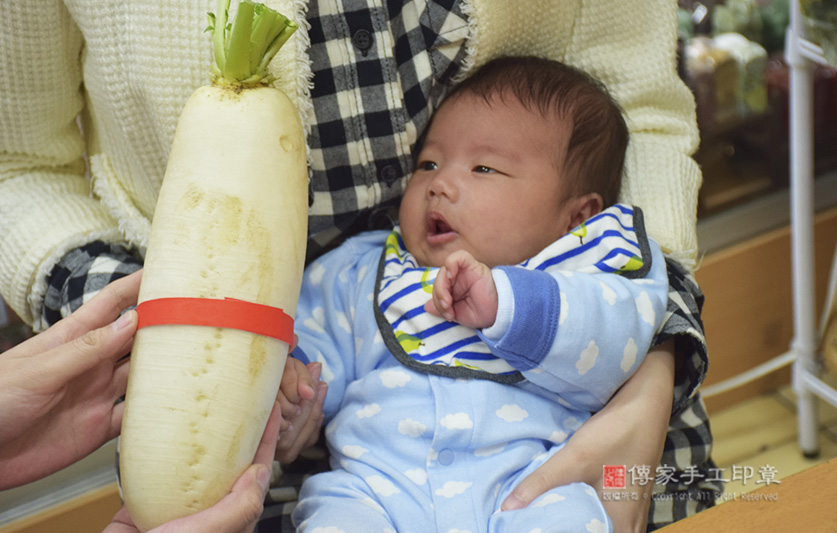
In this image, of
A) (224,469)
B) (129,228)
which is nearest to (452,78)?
(129,228)

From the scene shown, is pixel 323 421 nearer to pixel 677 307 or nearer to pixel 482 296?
pixel 482 296

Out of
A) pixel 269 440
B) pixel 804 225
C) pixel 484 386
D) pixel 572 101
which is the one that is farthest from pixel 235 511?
pixel 804 225

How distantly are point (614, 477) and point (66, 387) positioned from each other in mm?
668

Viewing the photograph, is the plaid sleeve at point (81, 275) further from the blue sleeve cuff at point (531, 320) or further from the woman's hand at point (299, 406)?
the blue sleeve cuff at point (531, 320)

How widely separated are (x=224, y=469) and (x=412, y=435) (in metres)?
0.26

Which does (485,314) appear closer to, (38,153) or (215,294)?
(215,294)

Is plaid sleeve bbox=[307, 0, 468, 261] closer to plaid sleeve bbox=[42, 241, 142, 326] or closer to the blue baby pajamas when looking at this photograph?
the blue baby pajamas

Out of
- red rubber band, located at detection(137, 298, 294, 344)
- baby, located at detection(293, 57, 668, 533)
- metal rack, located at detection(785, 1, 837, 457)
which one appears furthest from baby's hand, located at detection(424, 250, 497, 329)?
metal rack, located at detection(785, 1, 837, 457)

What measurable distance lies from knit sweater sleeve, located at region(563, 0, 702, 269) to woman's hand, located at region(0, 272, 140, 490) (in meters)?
0.71

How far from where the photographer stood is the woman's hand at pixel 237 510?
2.40 ft

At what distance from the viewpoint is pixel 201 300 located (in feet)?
2.46

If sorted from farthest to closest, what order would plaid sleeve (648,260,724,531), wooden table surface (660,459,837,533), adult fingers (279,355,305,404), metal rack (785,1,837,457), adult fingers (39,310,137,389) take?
metal rack (785,1,837,457)
plaid sleeve (648,260,724,531)
adult fingers (279,355,305,404)
adult fingers (39,310,137,389)
wooden table surface (660,459,837,533)

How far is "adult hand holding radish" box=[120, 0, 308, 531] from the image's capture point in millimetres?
747

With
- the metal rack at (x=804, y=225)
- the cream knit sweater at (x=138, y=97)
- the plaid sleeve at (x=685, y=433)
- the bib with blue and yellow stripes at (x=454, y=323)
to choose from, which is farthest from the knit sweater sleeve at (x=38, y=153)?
the metal rack at (x=804, y=225)
